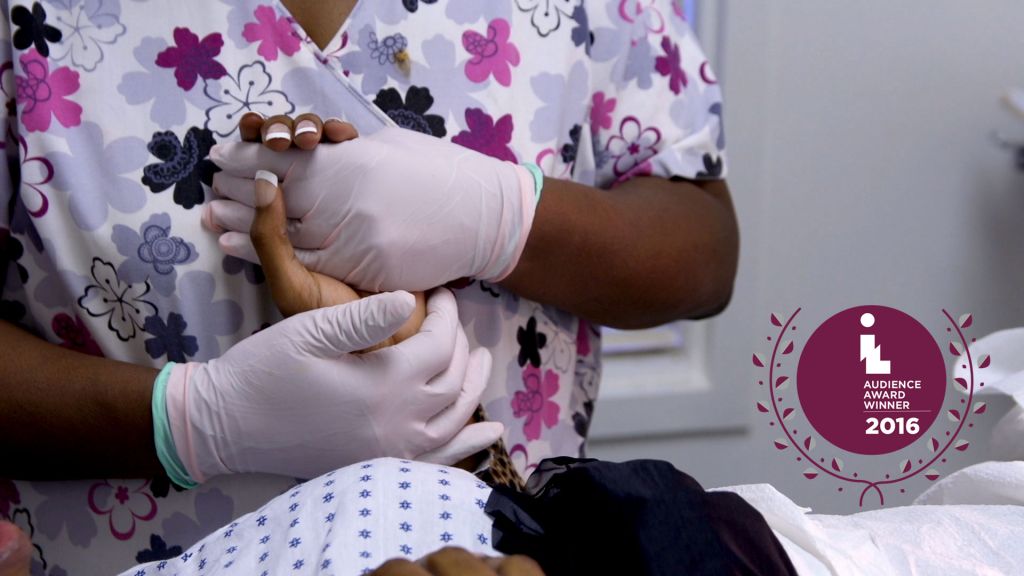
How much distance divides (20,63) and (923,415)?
817 mm

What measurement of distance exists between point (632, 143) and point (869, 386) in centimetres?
37

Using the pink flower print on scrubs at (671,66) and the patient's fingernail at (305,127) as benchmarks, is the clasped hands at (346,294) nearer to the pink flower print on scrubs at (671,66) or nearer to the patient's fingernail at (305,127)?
the patient's fingernail at (305,127)

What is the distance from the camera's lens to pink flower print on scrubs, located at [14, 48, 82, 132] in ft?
2.70

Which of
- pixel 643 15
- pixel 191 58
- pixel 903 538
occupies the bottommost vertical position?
pixel 903 538

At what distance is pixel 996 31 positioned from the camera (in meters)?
1.63

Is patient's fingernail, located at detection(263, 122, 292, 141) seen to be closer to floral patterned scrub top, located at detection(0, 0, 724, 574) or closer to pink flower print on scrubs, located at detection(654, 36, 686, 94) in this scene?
floral patterned scrub top, located at detection(0, 0, 724, 574)

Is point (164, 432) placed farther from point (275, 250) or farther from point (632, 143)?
point (632, 143)

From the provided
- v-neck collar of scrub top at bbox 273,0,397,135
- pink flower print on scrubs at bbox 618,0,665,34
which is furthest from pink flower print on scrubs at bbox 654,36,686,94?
v-neck collar of scrub top at bbox 273,0,397,135

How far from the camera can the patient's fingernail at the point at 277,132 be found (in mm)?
803

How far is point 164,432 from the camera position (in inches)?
31.8

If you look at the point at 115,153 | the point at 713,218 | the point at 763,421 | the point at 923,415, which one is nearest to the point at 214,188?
the point at 115,153

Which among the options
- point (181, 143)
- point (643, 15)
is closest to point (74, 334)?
point (181, 143)

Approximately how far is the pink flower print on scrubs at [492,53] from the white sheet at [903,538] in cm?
47

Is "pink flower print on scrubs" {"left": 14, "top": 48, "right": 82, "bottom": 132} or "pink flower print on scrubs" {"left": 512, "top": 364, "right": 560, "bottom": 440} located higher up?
"pink flower print on scrubs" {"left": 14, "top": 48, "right": 82, "bottom": 132}
